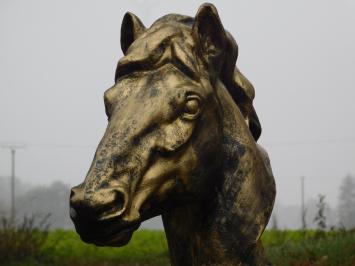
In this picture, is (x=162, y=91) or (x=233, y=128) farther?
(x=233, y=128)

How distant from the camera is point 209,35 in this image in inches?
66.8

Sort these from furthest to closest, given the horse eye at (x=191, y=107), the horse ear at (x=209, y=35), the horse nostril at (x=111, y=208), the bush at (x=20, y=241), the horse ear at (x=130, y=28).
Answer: the bush at (x=20, y=241) < the horse ear at (x=130, y=28) < the horse ear at (x=209, y=35) < the horse eye at (x=191, y=107) < the horse nostril at (x=111, y=208)

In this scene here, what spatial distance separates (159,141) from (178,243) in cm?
49

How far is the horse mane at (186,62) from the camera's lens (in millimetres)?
1607

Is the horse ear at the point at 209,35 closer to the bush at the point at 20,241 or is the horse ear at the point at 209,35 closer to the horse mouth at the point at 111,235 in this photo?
the horse mouth at the point at 111,235

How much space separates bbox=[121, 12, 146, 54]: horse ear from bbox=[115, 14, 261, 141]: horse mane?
0.07 metres

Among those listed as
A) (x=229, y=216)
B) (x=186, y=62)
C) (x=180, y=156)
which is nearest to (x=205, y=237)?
(x=229, y=216)

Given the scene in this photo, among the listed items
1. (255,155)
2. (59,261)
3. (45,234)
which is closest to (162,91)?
(255,155)

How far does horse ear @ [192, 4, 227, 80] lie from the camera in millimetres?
1665

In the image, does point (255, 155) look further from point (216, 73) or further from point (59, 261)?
point (59, 261)

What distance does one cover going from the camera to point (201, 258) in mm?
1701

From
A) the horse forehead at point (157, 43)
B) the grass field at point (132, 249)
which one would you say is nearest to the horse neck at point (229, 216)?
the horse forehead at point (157, 43)

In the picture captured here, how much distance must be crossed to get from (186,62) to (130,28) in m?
0.38

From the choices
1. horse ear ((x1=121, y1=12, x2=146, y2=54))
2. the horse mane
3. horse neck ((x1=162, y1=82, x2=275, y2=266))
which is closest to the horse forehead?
the horse mane
